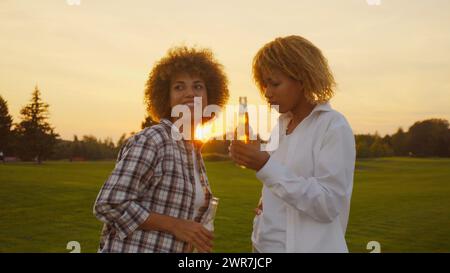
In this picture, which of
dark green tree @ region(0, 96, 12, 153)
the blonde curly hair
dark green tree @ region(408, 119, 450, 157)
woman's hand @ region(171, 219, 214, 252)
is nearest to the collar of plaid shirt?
woman's hand @ region(171, 219, 214, 252)

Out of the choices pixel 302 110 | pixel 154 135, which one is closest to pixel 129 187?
pixel 154 135

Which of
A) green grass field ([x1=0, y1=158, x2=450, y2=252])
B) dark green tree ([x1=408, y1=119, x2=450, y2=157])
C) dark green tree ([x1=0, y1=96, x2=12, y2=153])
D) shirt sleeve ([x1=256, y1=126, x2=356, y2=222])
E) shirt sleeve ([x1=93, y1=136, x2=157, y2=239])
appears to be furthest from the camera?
dark green tree ([x1=0, y1=96, x2=12, y2=153])

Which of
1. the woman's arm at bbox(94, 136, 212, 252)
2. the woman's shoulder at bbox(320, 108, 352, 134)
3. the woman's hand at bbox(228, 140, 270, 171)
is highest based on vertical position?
the woman's shoulder at bbox(320, 108, 352, 134)

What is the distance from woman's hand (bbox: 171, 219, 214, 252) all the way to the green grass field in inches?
294

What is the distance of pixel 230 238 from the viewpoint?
1138 cm

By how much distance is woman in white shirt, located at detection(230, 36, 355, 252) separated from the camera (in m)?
2.62

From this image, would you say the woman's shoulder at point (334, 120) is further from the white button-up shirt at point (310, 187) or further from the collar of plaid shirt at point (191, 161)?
the collar of plaid shirt at point (191, 161)

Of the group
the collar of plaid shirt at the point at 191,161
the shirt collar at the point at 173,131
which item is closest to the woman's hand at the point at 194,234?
the collar of plaid shirt at the point at 191,161

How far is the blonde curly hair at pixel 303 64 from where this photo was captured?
2838 millimetres

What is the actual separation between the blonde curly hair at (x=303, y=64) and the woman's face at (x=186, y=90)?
1.67 feet

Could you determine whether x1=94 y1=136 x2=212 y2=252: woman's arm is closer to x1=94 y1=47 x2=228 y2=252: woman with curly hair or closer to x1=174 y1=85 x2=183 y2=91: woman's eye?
x1=94 y1=47 x2=228 y2=252: woman with curly hair

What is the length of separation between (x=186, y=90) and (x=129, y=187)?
0.83 m
